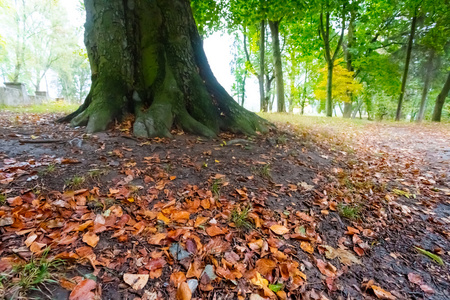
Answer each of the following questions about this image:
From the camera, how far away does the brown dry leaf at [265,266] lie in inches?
55.0

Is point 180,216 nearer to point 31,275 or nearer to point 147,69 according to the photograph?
point 31,275

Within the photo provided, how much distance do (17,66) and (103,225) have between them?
28999mm

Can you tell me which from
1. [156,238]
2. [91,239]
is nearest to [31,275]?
[91,239]

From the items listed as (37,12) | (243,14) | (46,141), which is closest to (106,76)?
(46,141)

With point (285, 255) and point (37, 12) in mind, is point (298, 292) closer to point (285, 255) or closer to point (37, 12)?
point (285, 255)

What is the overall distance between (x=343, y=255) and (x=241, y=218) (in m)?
0.84

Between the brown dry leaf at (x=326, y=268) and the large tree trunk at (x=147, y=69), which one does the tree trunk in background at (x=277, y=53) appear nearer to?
the large tree trunk at (x=147, y=69)

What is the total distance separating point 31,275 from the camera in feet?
3.46

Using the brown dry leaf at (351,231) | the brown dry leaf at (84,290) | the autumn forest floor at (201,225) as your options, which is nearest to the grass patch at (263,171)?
the autumn forest floor at (201,225)

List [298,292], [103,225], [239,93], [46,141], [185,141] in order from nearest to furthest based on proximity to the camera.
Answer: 1. [298,292]
2. [103,225]
3. [46,141]
4. [185,141]
5. [239,93]

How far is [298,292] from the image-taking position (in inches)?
51.4

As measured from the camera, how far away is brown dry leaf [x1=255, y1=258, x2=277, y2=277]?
1.40 meters

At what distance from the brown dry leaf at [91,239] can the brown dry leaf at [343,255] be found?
166 centimetres

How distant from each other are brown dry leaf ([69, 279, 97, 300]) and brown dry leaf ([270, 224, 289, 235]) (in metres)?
1.28
